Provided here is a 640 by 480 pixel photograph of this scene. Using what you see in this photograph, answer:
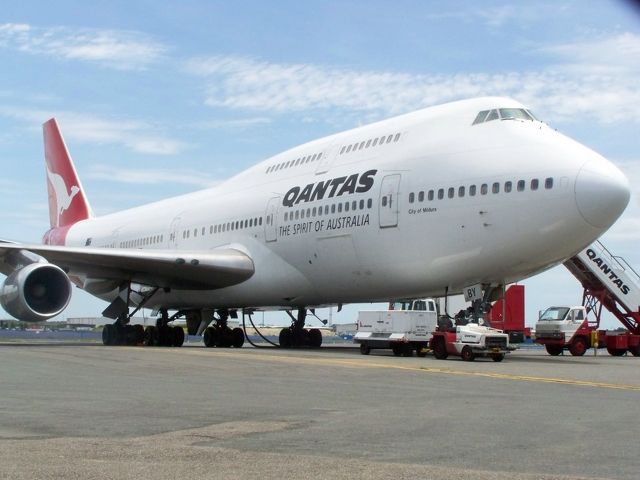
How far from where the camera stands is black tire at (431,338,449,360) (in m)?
20.3

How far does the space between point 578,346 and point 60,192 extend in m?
24.3

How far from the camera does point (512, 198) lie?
64.7ft

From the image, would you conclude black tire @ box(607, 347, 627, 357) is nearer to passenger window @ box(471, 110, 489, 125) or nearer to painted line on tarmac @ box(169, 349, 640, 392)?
passenger window @ box(471, 110, 489, 125)

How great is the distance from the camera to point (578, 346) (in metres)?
28.6

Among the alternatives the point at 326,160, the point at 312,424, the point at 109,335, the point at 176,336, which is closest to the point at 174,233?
the point at 176,336

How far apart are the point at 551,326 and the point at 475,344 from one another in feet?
30.6

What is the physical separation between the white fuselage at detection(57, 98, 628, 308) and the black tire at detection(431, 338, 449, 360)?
1569 mm

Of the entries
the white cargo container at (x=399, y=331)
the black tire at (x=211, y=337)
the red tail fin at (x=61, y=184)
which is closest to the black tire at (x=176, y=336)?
the black tire at (x=211, y=337)

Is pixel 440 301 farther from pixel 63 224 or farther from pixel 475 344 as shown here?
pixel 63 224

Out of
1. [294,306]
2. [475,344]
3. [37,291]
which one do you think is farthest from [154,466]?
[294,306]

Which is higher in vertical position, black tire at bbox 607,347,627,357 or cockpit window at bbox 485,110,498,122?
cockpit window at bbox 485,110,498,122

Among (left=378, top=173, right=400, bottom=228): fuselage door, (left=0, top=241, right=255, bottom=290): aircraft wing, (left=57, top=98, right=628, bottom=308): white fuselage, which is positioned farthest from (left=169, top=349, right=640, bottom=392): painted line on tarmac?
(left=0, top=241, right=255, bottom=290): aircraft wing

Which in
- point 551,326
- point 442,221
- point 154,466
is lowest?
point 154,466

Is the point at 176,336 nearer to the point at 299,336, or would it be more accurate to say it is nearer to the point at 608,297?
the point at 299,336
